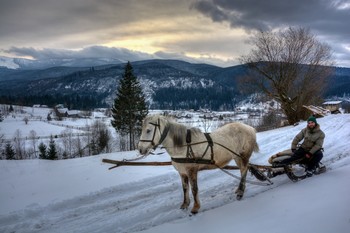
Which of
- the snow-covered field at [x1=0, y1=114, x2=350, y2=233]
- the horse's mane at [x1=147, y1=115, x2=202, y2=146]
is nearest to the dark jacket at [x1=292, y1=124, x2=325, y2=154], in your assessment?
the snow-covered field at [x1=0, y1=114, x2=350, y2=233]

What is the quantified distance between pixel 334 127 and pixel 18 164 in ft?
54.8

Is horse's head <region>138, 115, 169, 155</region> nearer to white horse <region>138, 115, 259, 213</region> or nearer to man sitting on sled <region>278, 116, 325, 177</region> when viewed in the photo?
white horse <region>138, 115, 259, 213</region>

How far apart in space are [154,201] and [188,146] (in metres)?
2.04

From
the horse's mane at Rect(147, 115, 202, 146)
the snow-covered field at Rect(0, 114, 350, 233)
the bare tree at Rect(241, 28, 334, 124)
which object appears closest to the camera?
the snow-covered field at Rect(0, 114, 350, 233)

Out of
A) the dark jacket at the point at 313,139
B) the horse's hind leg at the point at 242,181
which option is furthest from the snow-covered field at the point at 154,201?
the dark jacket at the point at 313,139

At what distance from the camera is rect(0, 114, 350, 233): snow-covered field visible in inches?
206

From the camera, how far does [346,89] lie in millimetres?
189750

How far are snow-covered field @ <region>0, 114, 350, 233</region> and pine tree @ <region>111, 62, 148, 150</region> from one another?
2795 centimetres

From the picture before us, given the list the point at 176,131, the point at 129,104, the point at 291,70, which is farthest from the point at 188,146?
the point at 129,104

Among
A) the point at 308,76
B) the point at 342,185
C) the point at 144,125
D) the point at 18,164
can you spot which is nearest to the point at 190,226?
the point at 144,125

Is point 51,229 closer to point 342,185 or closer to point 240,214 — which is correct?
point 240,214

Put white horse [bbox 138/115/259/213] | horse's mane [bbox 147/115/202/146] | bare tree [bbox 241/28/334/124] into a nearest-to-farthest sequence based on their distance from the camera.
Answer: white horse [bbox 138/115/259/213] → horse's mane [bbox 147/115/202/146] → bare tree [bbox 241/28/334/124]

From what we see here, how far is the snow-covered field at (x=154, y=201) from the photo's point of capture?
5227 mm

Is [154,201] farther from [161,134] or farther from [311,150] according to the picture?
[311,150]
